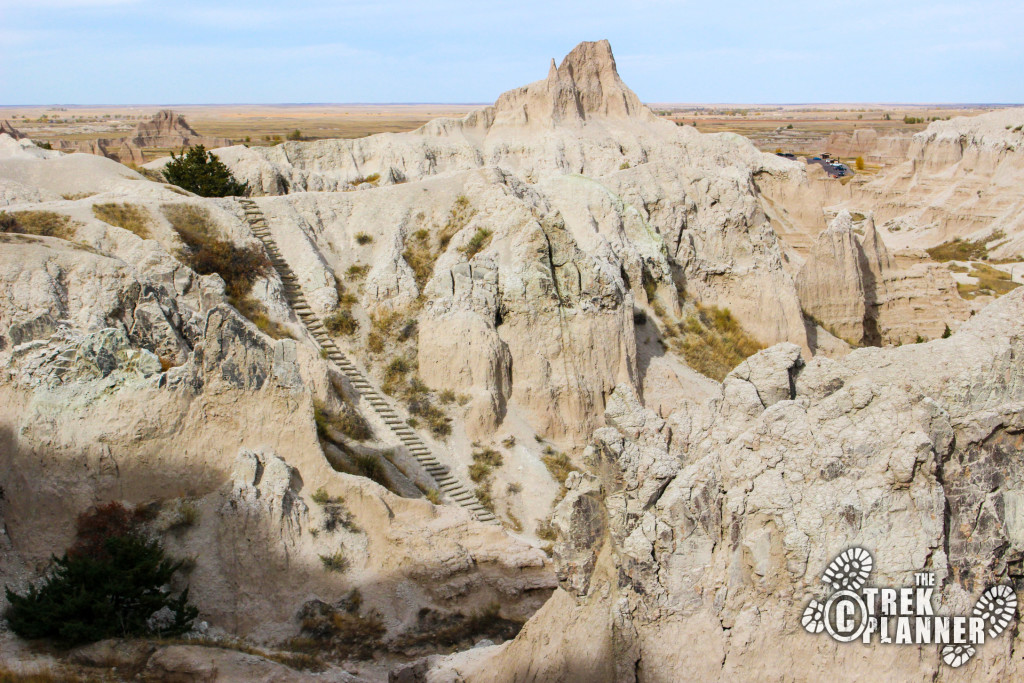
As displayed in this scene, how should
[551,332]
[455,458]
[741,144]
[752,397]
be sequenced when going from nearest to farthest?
[752,397]
[455,458]
[551,332]
[741,144]

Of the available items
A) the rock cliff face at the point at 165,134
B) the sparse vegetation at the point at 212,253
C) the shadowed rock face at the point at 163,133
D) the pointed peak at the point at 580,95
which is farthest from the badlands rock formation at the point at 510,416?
the shadowed rock face at the point at 163,133

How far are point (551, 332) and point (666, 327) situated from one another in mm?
6986

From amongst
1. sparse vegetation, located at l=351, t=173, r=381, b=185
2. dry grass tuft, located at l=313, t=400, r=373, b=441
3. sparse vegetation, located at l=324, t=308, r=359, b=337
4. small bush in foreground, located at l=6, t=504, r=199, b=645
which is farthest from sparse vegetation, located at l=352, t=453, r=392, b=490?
sparse vegetation, located at l=351, t=173, r=381, b=185

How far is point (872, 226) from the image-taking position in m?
34.9

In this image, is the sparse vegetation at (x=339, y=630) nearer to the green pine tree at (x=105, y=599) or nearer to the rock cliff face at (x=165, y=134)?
the green pine tree at (x=105, y=599)

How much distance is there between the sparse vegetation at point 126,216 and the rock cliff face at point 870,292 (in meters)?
25.4

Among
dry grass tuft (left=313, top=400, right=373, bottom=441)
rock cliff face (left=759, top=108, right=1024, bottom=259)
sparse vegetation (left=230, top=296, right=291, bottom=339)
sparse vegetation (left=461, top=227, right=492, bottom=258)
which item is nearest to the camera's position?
dry grass tuft (left=313, top=400, right=373, bottom=441)

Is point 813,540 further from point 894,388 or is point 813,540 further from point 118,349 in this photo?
point 118,349

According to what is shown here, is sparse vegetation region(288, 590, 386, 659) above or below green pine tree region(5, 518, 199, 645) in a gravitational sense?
below

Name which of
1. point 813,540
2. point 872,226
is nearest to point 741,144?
point 872,226

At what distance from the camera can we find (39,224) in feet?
79.9

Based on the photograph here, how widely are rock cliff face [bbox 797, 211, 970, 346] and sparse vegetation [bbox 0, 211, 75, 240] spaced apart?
90.3 ft

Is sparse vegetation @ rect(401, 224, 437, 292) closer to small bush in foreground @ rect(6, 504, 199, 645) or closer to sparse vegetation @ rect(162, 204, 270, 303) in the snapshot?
sparse vegetation @ rect(162, 204, 270, 303)

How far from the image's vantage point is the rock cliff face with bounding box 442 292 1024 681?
1054 centimetres
